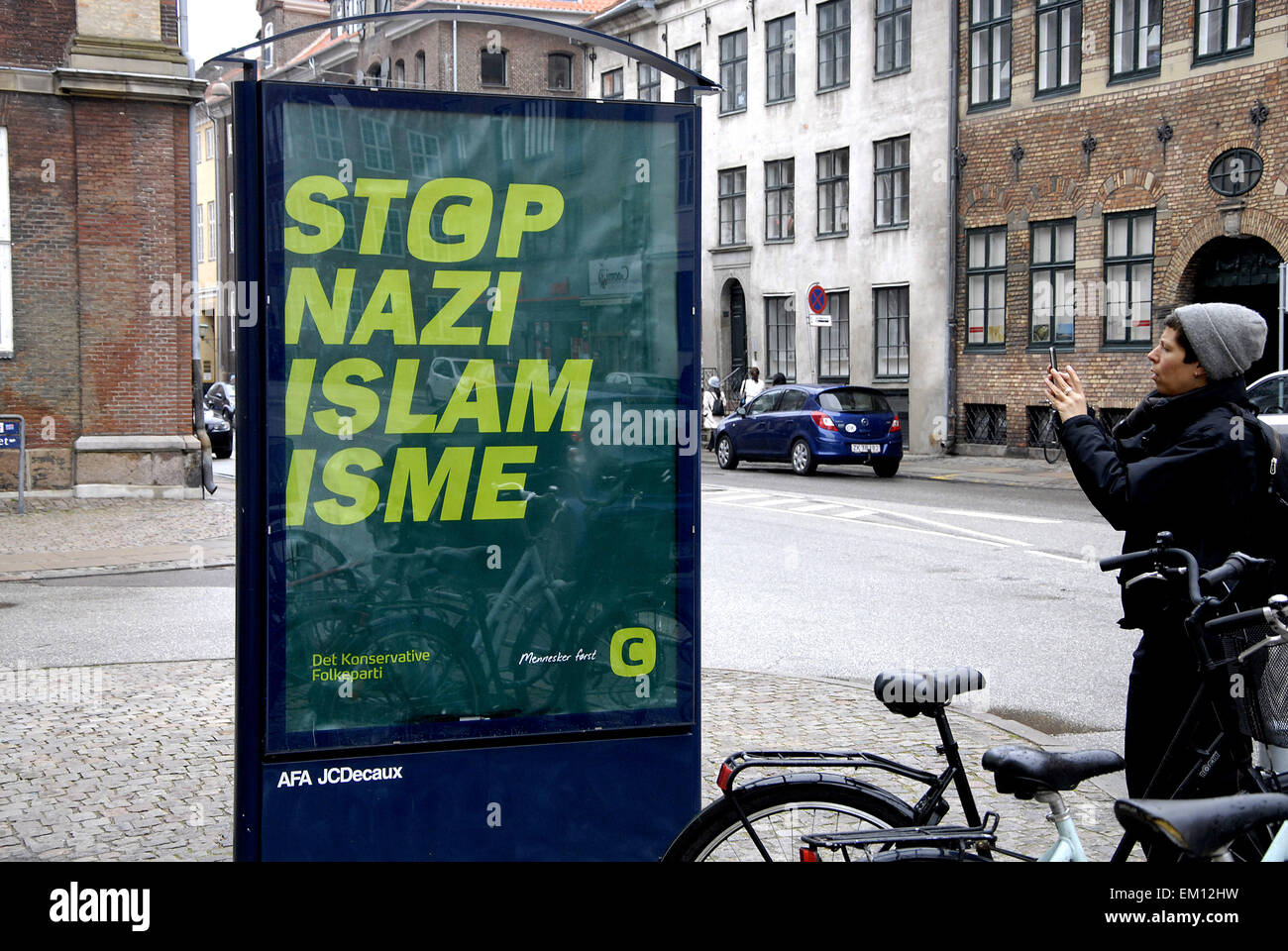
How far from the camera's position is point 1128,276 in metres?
25.5

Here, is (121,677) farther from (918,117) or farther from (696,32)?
(696,32)

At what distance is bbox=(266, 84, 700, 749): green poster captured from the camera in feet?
13.2

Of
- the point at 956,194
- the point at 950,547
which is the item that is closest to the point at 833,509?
the point at 950,547

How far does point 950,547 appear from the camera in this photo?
1435 cm

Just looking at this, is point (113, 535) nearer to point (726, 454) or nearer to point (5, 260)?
point (5, 260)

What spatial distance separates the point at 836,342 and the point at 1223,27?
1203 cm

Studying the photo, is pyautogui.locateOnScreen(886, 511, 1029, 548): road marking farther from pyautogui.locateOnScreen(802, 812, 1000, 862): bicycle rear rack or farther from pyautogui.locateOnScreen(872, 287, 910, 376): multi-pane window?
pyautogui.locateOnScreen(872, 287, 910, 376): multi-pane window

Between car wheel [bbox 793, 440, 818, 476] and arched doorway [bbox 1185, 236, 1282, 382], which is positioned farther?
car wheel [bbox 793, 440, 818, 476]

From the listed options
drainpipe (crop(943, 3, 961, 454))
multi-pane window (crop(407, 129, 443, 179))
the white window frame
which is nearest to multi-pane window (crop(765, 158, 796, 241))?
drainpipe (crop(943, 3, 961, 454))

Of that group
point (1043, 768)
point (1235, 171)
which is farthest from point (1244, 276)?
point (1043, 768)

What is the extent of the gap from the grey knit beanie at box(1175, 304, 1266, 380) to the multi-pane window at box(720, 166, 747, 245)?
33.2 m
